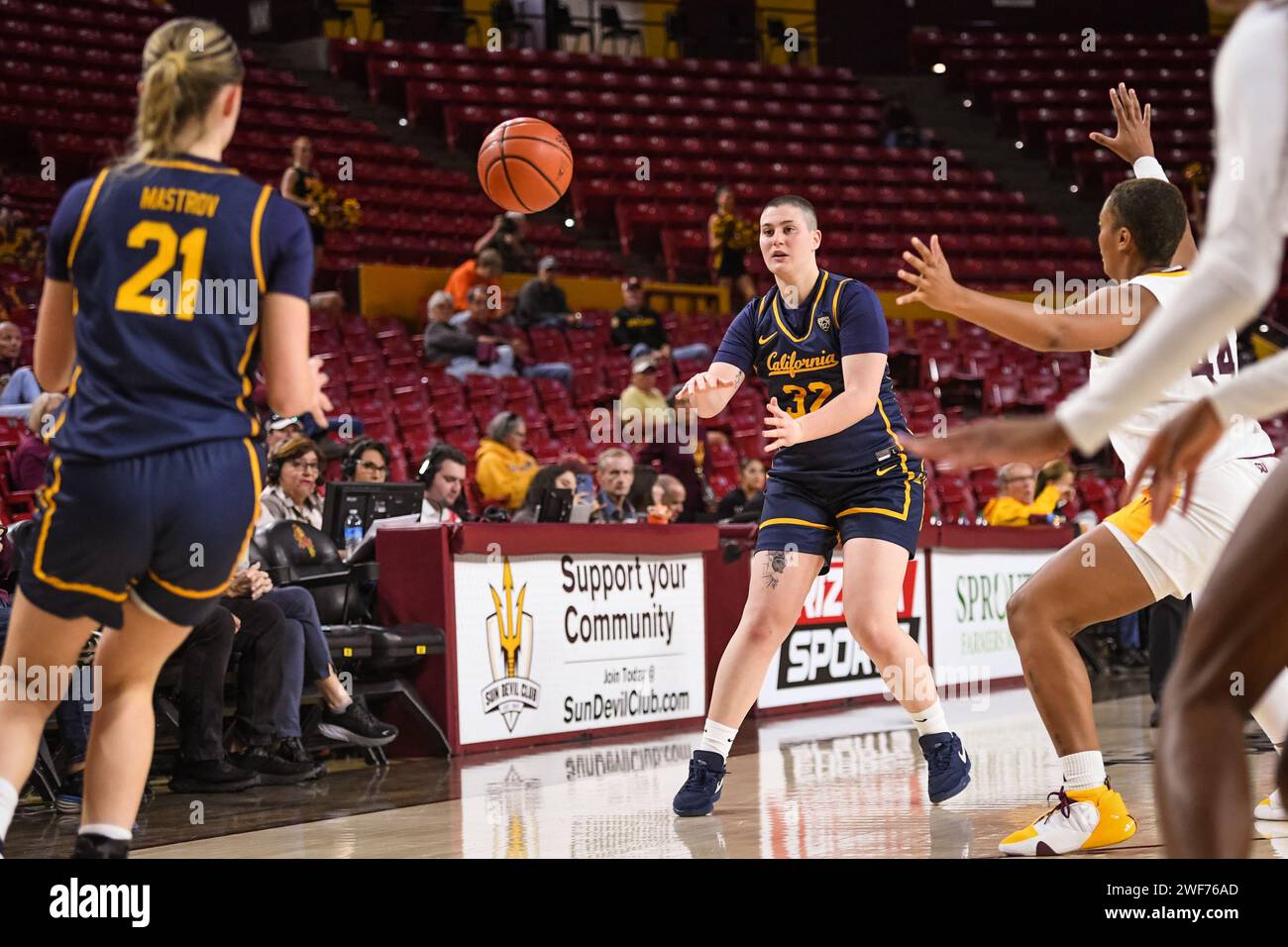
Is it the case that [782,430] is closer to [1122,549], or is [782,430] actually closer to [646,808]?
[1122,549]

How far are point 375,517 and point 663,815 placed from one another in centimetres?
311

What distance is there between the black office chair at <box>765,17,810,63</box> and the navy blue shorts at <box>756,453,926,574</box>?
22.8 metres

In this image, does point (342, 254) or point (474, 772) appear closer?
point (474, 772)

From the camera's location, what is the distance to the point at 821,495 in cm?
555

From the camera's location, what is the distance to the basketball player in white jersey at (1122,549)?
4242 mm

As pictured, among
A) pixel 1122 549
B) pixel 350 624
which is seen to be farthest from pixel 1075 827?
pixel 350 624

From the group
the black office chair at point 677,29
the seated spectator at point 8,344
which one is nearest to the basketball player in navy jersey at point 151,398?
the seated spectator at point 8,344

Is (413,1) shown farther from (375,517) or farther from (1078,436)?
(1078,436)

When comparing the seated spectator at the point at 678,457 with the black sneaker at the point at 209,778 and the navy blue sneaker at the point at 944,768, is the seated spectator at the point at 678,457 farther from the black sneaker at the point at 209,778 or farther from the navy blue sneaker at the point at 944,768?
the navy blue sneaker at the point at 944,768

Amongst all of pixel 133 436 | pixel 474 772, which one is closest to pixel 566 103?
pixel 474 772

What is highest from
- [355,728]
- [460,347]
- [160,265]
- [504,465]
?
[460,347]

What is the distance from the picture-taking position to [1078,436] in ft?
7.72

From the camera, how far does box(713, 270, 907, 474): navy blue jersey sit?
549 centimetres

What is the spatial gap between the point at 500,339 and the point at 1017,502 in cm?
506
